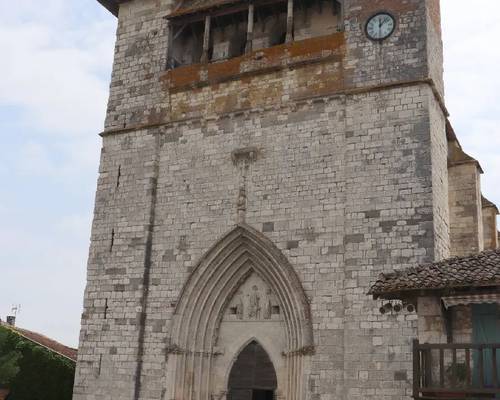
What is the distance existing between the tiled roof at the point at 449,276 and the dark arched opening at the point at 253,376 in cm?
477

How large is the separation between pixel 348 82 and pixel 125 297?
5.87m

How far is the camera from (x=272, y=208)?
12.2 m

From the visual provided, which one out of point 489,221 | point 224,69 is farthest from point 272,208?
point 489,221

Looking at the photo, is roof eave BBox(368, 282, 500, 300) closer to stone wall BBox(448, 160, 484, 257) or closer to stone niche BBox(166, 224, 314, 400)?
stone niche BBox(166, 224, 314, 400)

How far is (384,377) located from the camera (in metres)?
10.4

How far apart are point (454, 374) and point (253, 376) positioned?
5.57 meters

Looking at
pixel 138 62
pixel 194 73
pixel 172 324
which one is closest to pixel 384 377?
pixel 172 324

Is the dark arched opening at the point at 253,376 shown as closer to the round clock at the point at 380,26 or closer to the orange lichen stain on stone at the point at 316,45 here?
the orange lichen stain on stone at the point at 316,45

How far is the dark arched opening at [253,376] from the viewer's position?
12000 millimetres

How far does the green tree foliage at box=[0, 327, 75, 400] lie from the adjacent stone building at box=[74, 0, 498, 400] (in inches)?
138

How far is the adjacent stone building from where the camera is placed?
11156 mm

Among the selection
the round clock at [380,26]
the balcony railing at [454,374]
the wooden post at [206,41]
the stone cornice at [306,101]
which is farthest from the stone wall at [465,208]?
the balcony railing at [454,374]

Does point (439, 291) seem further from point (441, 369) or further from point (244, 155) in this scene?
point (244, 155)

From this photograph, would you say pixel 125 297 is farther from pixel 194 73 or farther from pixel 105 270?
pixel 194 73
